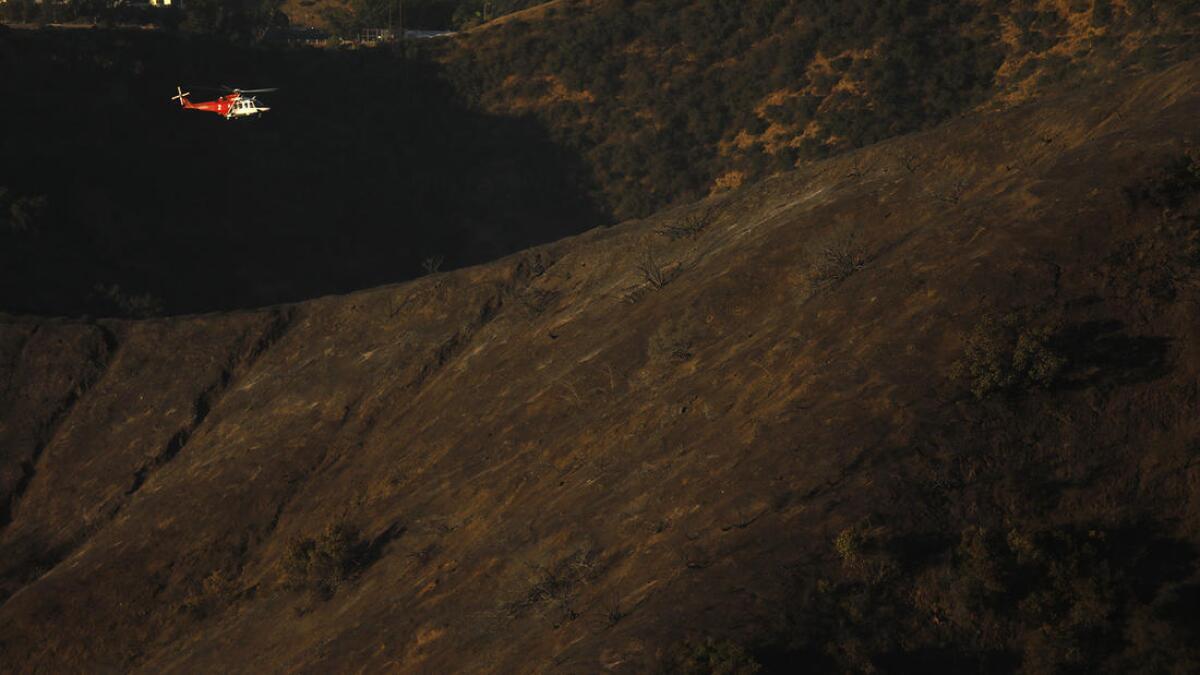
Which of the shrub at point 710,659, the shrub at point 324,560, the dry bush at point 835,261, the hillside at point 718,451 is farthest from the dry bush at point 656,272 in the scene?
the shrub at point 710,659

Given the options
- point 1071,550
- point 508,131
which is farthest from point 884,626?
point 508,131

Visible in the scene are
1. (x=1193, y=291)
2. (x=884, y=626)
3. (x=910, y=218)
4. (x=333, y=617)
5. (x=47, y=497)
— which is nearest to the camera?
(x=884, y=626)

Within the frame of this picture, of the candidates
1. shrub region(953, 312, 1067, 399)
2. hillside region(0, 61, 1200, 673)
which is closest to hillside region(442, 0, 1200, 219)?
hillside region(0, 61, 1200, 673)

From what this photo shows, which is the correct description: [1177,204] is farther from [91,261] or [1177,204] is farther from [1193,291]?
[91,261]

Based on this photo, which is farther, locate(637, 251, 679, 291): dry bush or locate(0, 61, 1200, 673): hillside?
locate(637, 251, 679, 291): dry bush

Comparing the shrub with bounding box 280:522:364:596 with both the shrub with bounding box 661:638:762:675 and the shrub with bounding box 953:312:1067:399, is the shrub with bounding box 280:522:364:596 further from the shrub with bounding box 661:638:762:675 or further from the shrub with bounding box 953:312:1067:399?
the shrub with bounding box 953:312:1067:399

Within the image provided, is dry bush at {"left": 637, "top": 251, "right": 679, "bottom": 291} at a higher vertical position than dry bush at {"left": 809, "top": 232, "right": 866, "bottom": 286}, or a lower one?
lower

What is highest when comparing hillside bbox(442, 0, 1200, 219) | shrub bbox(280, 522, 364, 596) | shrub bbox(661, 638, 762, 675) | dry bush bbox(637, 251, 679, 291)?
shrub bbox(661, 638, 762, 675)
